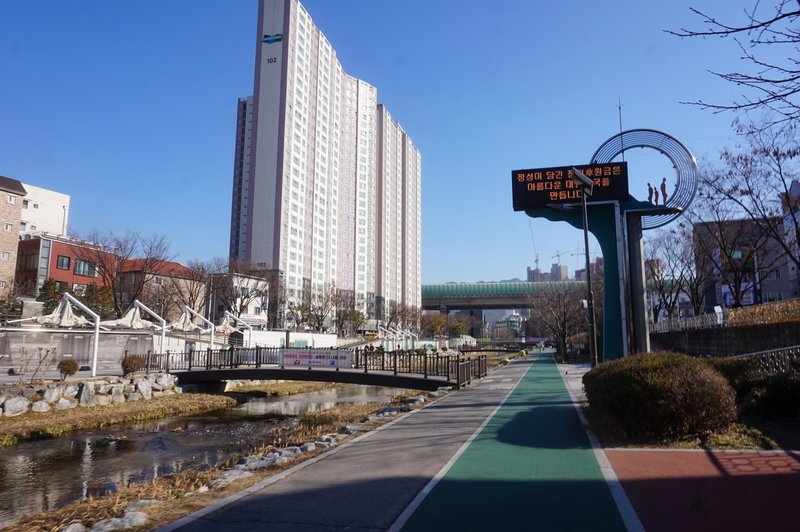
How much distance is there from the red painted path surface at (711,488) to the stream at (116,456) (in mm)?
9581

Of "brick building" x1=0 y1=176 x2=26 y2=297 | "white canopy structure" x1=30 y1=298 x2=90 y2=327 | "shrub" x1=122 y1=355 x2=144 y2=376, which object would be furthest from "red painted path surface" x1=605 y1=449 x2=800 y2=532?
"brick building" x1=0 y1=176 x2=26 y2=297

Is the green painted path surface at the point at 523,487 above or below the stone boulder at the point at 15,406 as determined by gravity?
above

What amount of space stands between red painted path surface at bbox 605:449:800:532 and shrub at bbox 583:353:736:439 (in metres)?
0.75

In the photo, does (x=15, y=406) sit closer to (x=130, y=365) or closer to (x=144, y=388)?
(x=144, y=388)

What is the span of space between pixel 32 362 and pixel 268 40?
7873 centimetres

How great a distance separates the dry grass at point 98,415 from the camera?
16.2m

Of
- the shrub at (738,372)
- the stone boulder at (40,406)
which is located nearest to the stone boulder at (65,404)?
the stone boulder at (40,406)

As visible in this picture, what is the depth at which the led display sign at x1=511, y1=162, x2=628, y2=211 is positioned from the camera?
2070 centimetres

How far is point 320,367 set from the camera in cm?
2523

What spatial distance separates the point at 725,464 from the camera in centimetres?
723

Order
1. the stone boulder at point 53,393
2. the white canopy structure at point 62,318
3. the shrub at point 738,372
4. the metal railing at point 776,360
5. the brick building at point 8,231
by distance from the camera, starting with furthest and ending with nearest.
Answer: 1. the brick building at point 8,231
2. the white canopy structure at point 62,318
3. the stone boulder at point 53,393
4. the metal railing at point 776,360
5. the shrub at point 738,372

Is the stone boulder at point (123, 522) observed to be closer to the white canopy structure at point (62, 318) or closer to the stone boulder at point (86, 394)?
the stone boulder at point (86, 394)

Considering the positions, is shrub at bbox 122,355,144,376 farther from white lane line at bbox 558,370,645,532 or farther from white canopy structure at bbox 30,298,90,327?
white lane line at bbox 558,370,645,532

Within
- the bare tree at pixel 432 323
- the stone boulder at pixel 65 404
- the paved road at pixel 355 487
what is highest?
the bare tree at pixel 432 323
